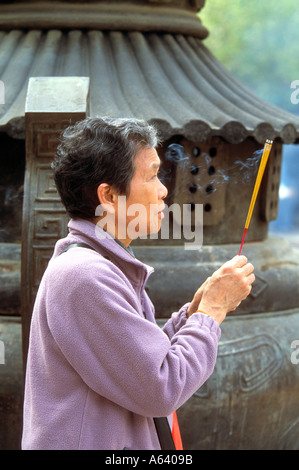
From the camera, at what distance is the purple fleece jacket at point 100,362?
5.29 feet

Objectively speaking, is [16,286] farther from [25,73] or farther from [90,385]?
[90,385]

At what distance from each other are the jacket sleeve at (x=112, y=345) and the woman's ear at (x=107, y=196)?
0.21 metres

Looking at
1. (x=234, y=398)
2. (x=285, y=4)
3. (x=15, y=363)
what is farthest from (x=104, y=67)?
(x=285, y=4)

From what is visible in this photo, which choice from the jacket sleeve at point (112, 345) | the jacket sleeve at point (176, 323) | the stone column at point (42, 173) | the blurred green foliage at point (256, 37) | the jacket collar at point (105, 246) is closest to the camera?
the jacket sleeve at point (112, 345)

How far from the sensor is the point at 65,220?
3.03m

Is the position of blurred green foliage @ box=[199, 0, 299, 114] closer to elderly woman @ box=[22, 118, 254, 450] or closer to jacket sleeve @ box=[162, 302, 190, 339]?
jacket sleeve @ box=[162, 302, 190, 339]

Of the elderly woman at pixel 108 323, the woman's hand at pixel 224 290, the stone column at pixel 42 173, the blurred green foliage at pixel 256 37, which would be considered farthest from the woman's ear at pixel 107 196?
the blurred green foliage at pixel 256 37

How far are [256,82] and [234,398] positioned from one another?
48.0 feet

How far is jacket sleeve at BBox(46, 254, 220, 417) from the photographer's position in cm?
161

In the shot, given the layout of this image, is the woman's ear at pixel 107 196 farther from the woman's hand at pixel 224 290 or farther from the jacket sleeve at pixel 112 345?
the woman's hand at pixel 224 290

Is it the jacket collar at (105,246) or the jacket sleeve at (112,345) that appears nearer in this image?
the jacket sleeve at (112,345)

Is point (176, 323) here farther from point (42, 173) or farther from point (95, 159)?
point (42, 173)

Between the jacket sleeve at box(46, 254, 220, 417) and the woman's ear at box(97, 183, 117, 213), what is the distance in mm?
207

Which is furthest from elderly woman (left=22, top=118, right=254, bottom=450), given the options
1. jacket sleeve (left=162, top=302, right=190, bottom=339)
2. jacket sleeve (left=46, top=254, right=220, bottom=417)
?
jacket sleeve (left=162, top=302, right=190, bottom=339)
